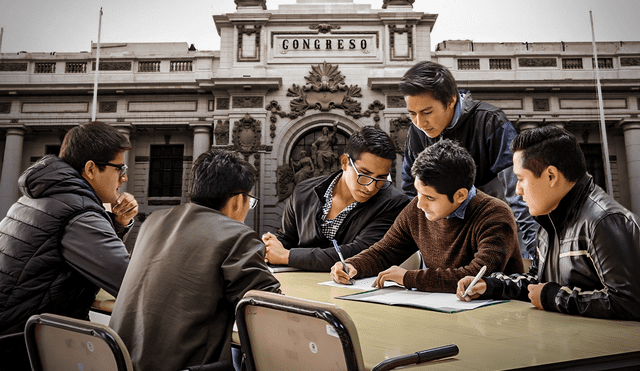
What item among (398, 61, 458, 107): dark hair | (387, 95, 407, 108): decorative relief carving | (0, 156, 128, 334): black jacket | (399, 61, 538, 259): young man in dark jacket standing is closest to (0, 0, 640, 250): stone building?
(387, 95, 407, 108): decorative relief carving

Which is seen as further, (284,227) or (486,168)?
(284,227)

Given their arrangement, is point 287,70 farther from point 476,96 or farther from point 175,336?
point 175,336

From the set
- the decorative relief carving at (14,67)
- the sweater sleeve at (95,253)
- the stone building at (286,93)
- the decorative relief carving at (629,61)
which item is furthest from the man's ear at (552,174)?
the decorative relief carving at (14,67)

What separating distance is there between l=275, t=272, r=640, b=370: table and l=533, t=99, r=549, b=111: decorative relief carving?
48.8ft

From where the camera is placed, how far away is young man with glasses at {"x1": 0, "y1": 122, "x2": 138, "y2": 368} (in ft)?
6.10

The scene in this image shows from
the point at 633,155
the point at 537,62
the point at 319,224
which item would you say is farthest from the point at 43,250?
the point at 633,155

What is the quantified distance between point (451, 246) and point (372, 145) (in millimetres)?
969

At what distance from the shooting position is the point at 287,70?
47.8 ft

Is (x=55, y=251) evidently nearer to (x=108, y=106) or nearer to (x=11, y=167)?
(x=108, y=106)

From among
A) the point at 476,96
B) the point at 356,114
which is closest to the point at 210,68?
the point at 356,114

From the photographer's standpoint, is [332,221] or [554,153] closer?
[554,153]

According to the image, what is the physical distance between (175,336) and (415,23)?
14979 millimetres

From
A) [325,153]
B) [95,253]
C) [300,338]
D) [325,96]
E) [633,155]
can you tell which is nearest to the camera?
[300,338]

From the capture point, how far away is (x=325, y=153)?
1373 cm
